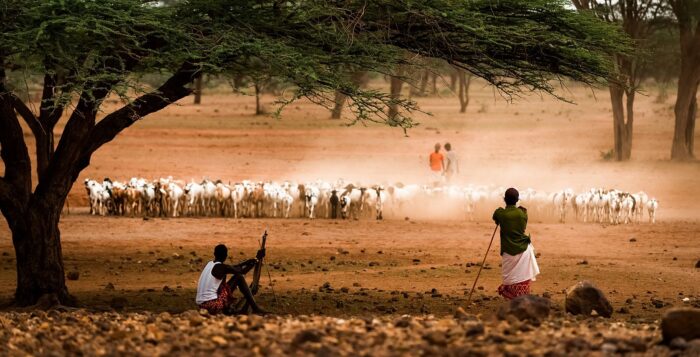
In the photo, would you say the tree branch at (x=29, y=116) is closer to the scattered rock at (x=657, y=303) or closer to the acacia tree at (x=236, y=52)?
the acacia tree at (x=236, y=52)

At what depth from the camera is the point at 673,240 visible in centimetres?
2411

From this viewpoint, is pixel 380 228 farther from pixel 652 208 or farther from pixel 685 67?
pixel 685 67

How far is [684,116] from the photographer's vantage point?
124ft

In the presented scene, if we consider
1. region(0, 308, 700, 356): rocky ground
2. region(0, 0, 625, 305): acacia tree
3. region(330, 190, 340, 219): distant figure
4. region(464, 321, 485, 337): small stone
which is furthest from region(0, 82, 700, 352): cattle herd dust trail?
region(0, 0, 625, 305): acacia tree

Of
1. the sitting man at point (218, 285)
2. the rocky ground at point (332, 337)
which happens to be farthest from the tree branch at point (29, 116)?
the rocky ground at point (332, 337)

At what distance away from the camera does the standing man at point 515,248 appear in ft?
43.5

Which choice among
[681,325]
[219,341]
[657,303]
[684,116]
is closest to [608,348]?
[681,325]

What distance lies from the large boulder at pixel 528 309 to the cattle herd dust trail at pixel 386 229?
718 millimetres

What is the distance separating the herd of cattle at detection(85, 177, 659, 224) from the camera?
27.4 meters

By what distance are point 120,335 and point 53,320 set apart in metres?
1.85

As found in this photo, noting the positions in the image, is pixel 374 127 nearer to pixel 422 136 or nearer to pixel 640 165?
pixel 422 136

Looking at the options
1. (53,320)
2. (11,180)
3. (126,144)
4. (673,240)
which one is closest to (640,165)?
(673,240)

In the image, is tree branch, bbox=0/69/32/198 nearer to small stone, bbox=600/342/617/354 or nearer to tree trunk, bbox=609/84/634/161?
small stone, bbox=600/342/617/354

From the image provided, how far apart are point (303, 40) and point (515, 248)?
12.7 ft
